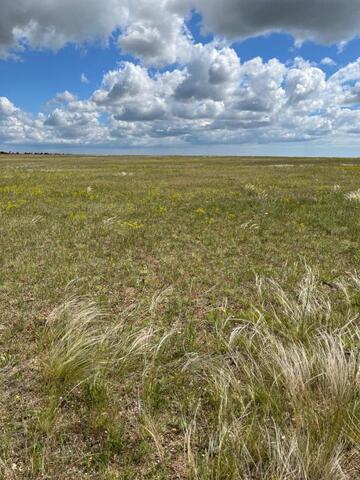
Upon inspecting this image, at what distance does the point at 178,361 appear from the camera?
486 centimetres

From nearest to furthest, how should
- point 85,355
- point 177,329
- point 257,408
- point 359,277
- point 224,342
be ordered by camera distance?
point 257,408 → point 85,355 → point 224,342 → point 177,329 → point 359,277

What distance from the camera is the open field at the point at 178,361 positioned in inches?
132

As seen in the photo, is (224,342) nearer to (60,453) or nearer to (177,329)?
(177,329)

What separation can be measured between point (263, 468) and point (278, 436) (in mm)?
314

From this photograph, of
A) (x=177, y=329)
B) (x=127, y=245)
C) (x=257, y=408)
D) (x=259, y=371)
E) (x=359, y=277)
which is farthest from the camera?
(x=127, y=245)

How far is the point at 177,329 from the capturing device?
19.2 feet

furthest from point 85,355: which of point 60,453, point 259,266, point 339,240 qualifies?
point 339,240

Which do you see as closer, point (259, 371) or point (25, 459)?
point (25, 459)

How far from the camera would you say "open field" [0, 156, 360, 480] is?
335 cm

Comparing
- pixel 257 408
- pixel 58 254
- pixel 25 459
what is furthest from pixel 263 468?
pixel 58 254

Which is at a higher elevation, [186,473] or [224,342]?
[224,342]

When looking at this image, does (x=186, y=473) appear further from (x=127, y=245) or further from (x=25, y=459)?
(x=127, y=245)

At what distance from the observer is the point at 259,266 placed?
9047 millimetres

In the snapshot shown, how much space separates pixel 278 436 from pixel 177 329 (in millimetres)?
2763
